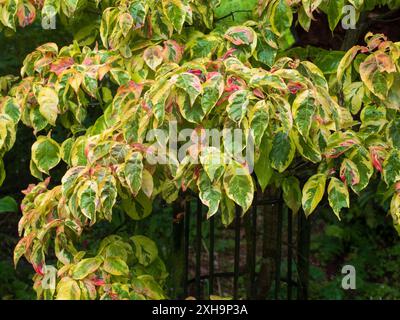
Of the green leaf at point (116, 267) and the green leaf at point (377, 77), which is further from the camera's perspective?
the green leaf at point (116, 267)

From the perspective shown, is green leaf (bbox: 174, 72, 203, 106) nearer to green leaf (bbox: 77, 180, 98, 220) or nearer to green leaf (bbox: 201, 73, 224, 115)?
green leaf (bbox: 201, 73, 224, 115)

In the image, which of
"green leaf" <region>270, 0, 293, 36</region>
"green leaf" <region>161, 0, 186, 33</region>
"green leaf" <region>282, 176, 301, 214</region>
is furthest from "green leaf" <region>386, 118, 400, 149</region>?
"green leaf" <region>161, 0, 186, 33</region>

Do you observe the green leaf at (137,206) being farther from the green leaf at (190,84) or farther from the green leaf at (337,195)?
the green leaf at (337,195)

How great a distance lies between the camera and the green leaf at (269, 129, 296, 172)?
2.16 meters

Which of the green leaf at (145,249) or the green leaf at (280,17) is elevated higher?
the green leaf at (280,17)

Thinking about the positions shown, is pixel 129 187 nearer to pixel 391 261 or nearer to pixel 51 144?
pixel 51 144

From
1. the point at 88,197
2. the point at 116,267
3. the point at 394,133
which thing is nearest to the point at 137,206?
the point at 116,267

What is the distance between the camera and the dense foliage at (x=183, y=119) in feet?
6.98

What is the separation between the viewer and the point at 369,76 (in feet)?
7.47

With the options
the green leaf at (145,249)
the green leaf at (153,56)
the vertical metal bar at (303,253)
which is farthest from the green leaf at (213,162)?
the vertical metal bar at (303,253)

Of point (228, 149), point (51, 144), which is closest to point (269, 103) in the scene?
point (228, 149)

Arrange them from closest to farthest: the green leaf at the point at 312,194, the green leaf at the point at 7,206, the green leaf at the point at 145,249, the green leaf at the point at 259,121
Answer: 1. the green leaf at the point at 259,121
2. the green leaf at the point at 312,194
3. the green leaf at the point at 145,249
4. the green leaf at the point at 7,206

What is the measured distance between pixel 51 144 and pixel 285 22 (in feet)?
3.10

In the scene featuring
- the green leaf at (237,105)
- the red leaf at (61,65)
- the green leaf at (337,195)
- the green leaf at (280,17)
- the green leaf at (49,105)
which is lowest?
the green leaf at (337,195)
